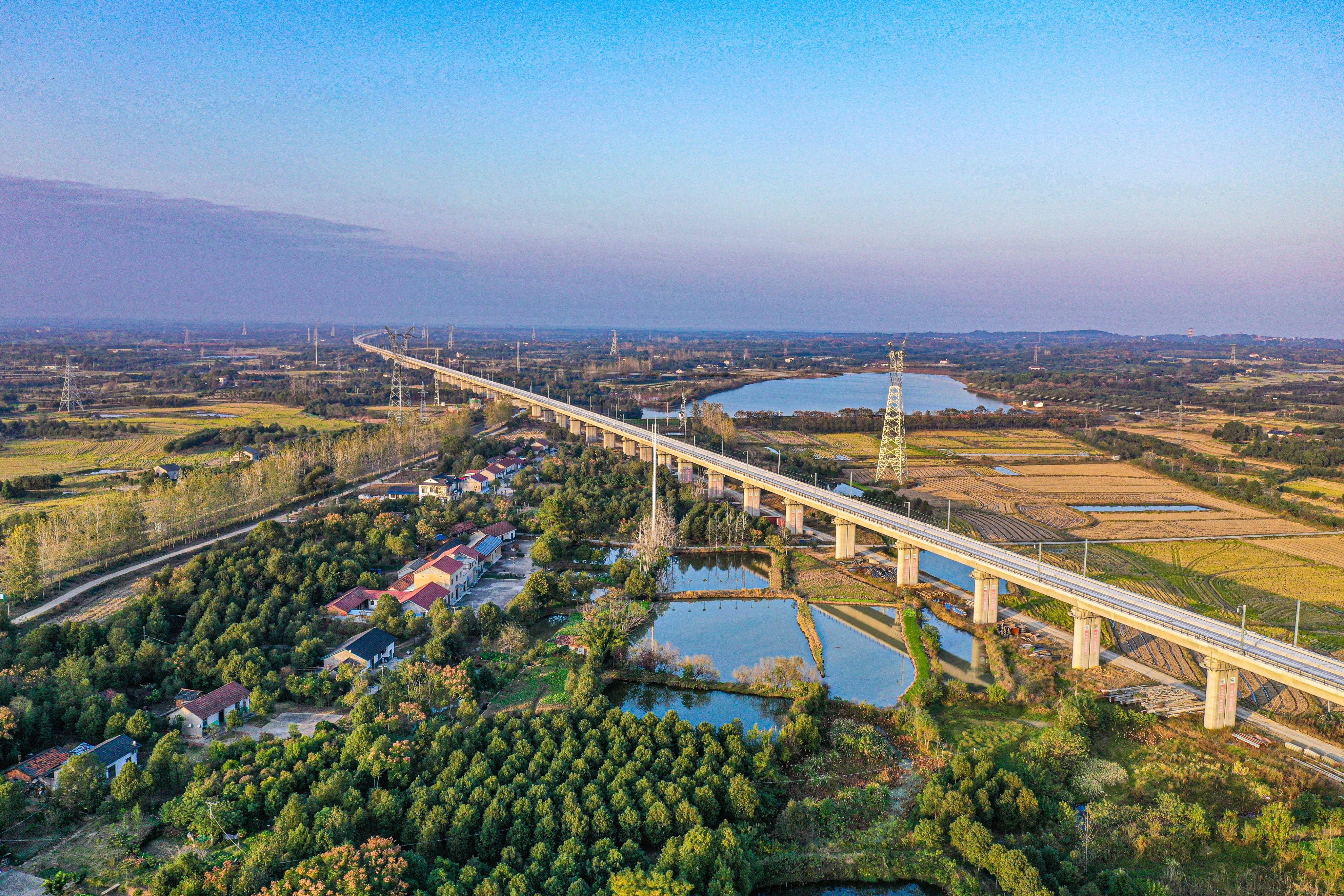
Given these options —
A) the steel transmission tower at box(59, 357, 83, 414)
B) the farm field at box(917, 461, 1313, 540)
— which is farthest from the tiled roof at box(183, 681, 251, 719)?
the steel transmission tower at box(59, 357, 83, 414)

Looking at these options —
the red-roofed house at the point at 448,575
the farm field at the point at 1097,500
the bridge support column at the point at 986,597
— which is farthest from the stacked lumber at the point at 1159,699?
the red-roofed house at the point at 448,575

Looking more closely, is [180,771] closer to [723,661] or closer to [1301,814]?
[723,661]

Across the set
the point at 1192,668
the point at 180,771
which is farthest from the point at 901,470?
the point at 180,771

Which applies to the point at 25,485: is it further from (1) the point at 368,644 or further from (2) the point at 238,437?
(1) the point at 368,644

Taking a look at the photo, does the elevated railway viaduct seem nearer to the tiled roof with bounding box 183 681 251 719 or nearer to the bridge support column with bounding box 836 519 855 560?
the bridge support column with bounding box 836 519 855 560

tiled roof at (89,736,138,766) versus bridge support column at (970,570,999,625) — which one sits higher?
bridge support column at (970,570,999,625)

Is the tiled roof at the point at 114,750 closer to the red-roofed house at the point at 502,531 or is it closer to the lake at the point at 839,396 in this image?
the red-roofed house at the point at 502,531

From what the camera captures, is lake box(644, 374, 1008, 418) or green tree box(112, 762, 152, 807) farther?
lake box(644, 374, 1008, 418)
